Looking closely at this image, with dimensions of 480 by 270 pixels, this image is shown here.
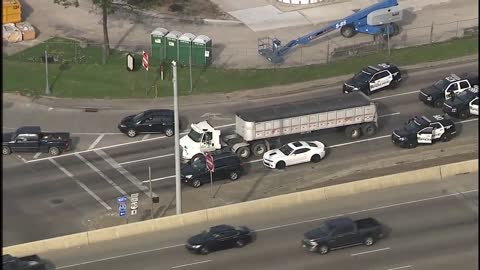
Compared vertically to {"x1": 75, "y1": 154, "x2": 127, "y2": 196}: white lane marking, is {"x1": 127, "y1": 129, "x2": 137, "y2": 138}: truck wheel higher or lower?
higher

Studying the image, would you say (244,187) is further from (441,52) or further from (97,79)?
(441,52)

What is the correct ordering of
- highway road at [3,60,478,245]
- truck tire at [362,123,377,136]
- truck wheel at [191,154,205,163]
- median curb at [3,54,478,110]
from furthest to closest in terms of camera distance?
median curb at [3,54,478,110], truck tire at [362,123,377,136], truck wheel at [191,154,205,163], highway road at [3,60,478,245]

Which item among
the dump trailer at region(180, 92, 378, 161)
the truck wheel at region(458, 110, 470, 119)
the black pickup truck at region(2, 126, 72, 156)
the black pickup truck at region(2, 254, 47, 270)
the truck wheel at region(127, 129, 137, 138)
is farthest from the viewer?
the truck wheel at region(458, 110, 470, 119)

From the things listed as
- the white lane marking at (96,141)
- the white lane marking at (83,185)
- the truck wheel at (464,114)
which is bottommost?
the white lane marking at (83,185)

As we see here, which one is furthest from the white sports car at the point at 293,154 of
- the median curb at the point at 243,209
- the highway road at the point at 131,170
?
the median curb at the point at 243,209

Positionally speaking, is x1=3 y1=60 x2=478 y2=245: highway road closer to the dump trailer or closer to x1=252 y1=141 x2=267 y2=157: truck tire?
x1=252 y1=141 x2=267 y2=157: truck tire

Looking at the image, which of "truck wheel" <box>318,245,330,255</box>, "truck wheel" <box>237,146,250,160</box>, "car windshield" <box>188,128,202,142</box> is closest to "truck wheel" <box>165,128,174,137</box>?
"car windshield" <box>188,128,202,142</box>

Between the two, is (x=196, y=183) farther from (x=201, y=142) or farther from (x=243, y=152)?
(x=243, y=152)

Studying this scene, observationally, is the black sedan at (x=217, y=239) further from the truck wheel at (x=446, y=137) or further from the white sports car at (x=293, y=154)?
the truck wheel at (x=446, y=137)

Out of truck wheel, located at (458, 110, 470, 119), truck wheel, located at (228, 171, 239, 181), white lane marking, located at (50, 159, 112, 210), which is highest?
truck wheel, located at (458, 110, 470, 119)
